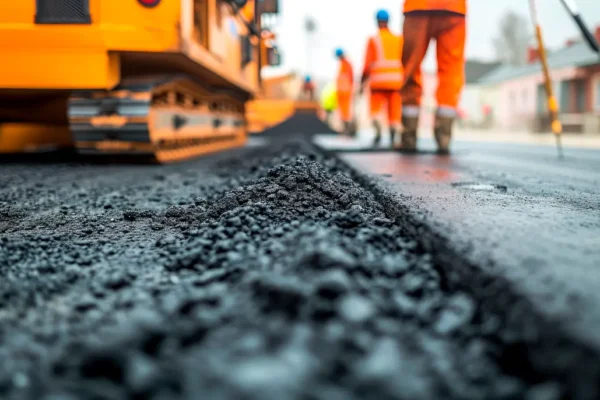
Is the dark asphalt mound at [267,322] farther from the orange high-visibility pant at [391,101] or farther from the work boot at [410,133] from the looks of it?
the orange high-visibility pant at [391,101]

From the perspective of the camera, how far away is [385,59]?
8.66m

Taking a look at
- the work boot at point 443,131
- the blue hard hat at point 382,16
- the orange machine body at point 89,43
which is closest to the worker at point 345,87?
the blue hard hat at point 382,16

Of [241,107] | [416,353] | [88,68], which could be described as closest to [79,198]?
[88,68]

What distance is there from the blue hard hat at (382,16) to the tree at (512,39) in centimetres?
6040

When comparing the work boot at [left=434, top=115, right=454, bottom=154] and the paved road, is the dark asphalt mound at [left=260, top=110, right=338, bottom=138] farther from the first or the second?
the paved road

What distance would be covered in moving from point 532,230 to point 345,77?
42.3ft

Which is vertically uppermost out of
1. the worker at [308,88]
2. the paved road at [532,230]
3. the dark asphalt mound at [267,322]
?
the worker at [308,88]

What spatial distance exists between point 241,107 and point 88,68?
18.8ft

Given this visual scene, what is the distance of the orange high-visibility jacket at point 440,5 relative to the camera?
500cm

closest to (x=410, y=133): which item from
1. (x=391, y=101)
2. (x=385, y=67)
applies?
(x=385, y=67)

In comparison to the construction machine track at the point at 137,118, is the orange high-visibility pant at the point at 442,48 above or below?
above

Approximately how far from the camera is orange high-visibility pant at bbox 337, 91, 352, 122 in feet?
46.2

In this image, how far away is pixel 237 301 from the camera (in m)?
1.10

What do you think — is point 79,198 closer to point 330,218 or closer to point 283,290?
point 330,218
